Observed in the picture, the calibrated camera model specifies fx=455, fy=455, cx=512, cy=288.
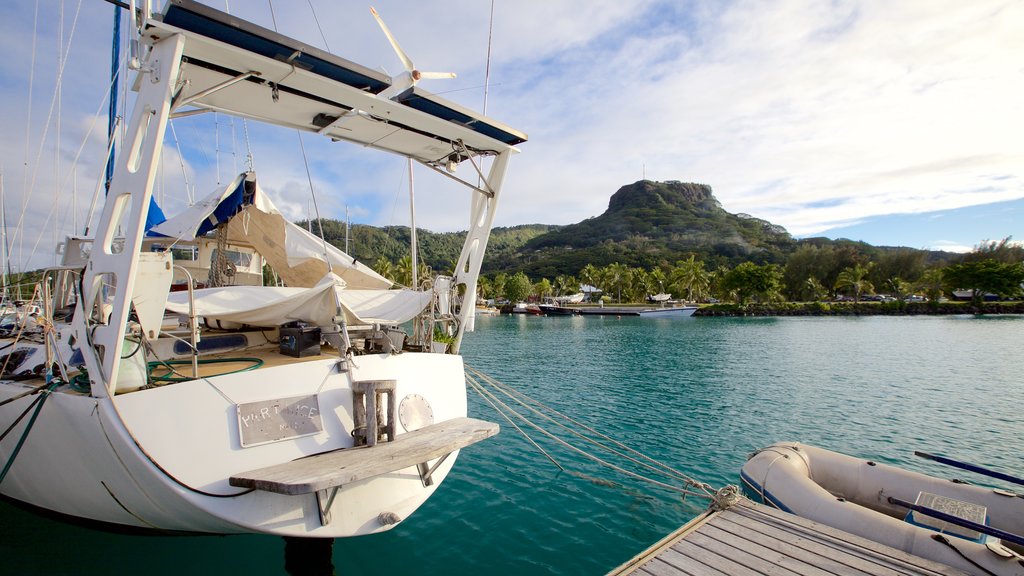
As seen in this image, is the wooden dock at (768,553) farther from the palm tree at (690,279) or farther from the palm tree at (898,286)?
the palm tree at (898,286)

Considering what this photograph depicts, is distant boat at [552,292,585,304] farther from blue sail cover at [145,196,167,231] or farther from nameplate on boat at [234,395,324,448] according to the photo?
nameplate on boat at [234,395,324,448]

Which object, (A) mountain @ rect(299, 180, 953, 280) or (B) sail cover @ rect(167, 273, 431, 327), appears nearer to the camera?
(B) sail cover @ rect(167, 273, 431, 327)

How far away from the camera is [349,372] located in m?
5.11

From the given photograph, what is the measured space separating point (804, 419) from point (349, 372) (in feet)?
47.5

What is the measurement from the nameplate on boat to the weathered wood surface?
0.27 meters

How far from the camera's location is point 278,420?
4531mm

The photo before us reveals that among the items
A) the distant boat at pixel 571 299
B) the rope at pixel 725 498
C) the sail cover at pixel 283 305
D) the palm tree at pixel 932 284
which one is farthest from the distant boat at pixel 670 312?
the sail cover at pixel 283 305

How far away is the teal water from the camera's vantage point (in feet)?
19.6

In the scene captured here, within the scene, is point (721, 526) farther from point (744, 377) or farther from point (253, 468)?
point (744, 377)

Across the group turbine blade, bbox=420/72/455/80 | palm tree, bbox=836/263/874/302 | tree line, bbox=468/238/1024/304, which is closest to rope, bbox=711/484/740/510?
turbine blade, bbox=420/72/455/80

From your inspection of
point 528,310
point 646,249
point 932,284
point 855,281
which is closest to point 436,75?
point 528,310

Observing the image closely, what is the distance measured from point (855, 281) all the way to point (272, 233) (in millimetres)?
113430

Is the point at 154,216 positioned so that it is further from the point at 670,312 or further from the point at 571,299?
the point at 571,299

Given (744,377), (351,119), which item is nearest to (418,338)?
(351,119)
